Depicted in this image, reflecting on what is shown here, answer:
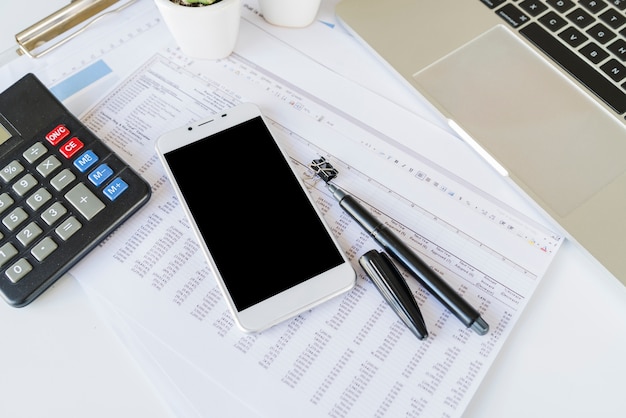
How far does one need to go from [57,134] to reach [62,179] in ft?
0.16

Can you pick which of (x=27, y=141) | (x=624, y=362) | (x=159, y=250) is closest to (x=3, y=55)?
(x=27, y=141)

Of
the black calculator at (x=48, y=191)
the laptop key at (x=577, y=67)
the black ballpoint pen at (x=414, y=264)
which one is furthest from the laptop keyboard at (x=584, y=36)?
the black calculator at (x=48, y=191)

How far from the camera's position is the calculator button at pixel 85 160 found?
43 centimetres

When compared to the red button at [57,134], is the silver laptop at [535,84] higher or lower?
higher

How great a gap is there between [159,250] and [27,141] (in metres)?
0.15

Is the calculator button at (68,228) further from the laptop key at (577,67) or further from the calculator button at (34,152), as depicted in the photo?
the laptop key at (577,67)

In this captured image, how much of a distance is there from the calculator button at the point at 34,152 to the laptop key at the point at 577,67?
1.52ft

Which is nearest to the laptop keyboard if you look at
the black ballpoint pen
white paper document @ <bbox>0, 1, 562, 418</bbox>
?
white paper document @ <bbox>0, 1, 562, 418</bbox>

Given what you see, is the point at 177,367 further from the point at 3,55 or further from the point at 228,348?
the point at 3,55

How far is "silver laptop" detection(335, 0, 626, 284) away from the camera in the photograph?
438 mm

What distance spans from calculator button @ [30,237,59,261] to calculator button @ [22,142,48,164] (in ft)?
0.25

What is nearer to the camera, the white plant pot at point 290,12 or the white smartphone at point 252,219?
the white smartphone at point 252,219

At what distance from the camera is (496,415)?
39cm

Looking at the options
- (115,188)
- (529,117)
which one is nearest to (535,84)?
(529,117)
